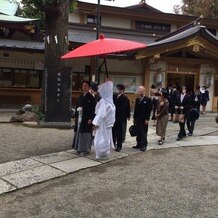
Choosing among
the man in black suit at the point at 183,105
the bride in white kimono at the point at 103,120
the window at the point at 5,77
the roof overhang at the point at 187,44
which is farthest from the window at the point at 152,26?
the bride in white kimono at the point at 103,120

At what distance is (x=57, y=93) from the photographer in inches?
465

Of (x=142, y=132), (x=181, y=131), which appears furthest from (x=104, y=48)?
(x=181, y=131)

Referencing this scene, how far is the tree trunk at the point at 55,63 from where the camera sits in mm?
11742

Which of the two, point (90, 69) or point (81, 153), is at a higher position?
point (90, 69)

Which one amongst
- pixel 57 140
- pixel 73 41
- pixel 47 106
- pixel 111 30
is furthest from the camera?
pixel 111 30

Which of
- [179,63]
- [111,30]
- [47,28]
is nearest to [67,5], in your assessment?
[47,28]

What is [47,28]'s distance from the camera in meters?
12.8

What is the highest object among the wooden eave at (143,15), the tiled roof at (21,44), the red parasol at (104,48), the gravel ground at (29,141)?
the wooden eave at (143,15)

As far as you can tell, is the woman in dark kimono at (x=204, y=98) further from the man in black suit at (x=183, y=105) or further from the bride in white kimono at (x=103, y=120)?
the bride in white kimono at (x=103, y=120)

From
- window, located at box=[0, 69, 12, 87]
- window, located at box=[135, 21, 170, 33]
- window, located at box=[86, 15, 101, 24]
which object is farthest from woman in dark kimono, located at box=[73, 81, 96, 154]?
window, located at box=[135, 21, 170, 33]

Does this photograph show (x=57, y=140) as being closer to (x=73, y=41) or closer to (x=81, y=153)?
(x=81, y=153)

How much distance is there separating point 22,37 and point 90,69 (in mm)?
4039

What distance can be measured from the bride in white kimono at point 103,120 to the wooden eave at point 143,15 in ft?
54.0

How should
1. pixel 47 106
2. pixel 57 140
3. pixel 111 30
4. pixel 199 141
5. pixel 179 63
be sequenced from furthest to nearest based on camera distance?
1. pixel 111 30
2. pixel 179 63
3. pixel 47 106
4. pixel 199 141
5. pixel 57 140
